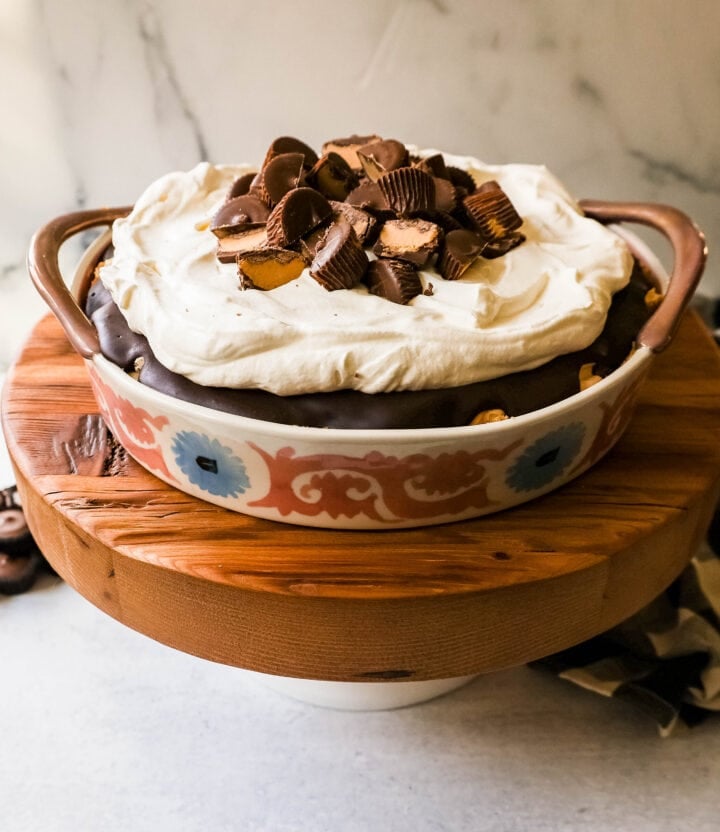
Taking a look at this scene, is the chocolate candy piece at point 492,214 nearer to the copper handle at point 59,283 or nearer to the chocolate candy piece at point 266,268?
the chocolate candy piece at point 266,268

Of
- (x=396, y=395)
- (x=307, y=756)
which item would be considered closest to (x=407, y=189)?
(x=396, y=395)

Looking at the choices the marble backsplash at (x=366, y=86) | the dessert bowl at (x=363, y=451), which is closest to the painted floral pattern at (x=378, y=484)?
the dessert bowl at (x=363, y=451)

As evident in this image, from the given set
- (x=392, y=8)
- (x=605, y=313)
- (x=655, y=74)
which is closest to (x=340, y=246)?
(x=605, y=313)

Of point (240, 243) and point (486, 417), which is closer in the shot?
point (486, 417)

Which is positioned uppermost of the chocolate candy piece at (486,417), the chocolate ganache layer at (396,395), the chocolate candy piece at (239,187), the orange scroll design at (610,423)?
the chocolate candy piece at (239,187)

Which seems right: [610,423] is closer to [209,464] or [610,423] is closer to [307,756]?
[209,464]
